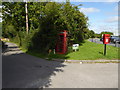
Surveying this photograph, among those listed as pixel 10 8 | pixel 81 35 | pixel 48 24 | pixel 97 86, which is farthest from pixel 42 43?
pixel 10 8

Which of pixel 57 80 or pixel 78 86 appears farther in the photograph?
pixel 57 80

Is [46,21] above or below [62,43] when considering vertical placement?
above

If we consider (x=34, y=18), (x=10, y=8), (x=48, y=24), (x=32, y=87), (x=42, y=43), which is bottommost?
(x=32, y=87)

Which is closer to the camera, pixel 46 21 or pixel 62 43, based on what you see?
pixel 62 43

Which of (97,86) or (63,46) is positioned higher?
(63,46)

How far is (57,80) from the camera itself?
13.4ft

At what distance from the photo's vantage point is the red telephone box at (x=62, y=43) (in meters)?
8.80

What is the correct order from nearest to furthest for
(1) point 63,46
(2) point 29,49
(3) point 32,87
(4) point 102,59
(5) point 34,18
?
1. (3) point 32,87
2. (4) point 102,59
3. (1) point 63,46
4. (2) point 29,49
5. (5) point 34,18

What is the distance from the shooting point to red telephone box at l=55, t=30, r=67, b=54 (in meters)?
8.80

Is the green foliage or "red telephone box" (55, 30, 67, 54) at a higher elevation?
the green foliage

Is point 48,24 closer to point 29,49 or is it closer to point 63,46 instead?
point 63,46

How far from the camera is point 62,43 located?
8992 mm

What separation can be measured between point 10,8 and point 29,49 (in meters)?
7.75

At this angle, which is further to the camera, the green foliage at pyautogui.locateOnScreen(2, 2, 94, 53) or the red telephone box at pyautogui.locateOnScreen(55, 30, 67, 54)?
the green foliage at pyautogui.locateOnScreen(2, 2, 94, 53)
